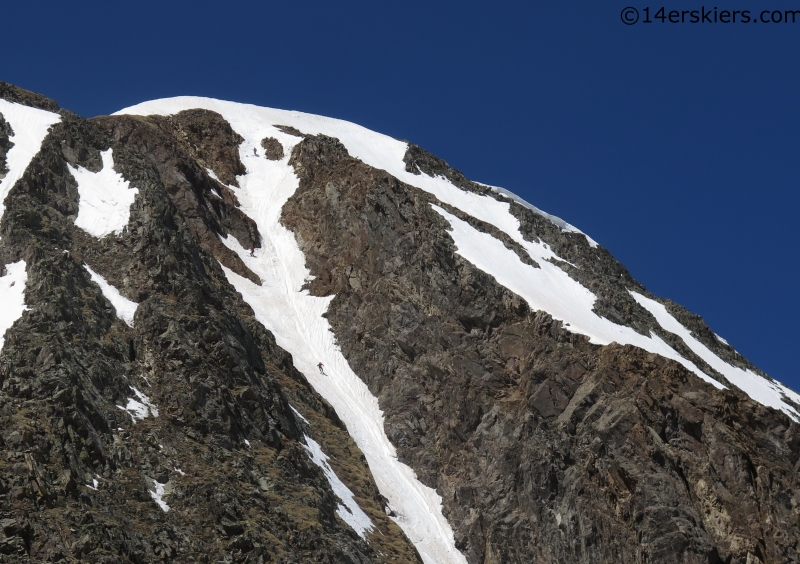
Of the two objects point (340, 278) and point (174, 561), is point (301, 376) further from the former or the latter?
point (174, 561)

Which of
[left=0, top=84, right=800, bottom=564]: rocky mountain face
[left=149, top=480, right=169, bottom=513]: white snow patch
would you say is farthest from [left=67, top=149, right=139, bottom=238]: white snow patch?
[left=149, top=480, right=169, bottom=513]: white snow patch

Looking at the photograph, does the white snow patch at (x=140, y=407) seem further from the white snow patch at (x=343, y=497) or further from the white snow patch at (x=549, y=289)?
the white snow patch at (x=549, y=289)

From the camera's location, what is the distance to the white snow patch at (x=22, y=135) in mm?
50688

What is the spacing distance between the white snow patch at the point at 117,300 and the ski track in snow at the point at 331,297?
576 inches

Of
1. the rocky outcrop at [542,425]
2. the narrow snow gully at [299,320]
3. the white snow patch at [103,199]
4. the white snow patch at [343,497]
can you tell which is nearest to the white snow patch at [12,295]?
the white snow patch at [103,199]

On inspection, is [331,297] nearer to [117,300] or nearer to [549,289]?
[549,289]

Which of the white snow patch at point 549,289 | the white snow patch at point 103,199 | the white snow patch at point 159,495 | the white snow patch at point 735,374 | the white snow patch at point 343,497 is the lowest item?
the white snow patch at point 159,495

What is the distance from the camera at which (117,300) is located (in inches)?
1734

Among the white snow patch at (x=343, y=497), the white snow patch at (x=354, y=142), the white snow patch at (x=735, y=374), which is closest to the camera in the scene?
the white snow patch at (x=343, y=497)

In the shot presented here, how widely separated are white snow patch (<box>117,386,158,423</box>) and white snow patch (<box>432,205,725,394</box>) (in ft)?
78.8

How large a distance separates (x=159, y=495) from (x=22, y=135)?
28.3 m

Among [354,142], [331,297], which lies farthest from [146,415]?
[354,142]

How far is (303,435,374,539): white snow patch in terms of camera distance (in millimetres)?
42781

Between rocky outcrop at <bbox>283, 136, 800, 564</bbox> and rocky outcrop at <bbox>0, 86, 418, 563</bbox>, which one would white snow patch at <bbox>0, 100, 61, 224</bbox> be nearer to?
rocky outcrop at <bbox>0, 86, 418, 563</bbox>
